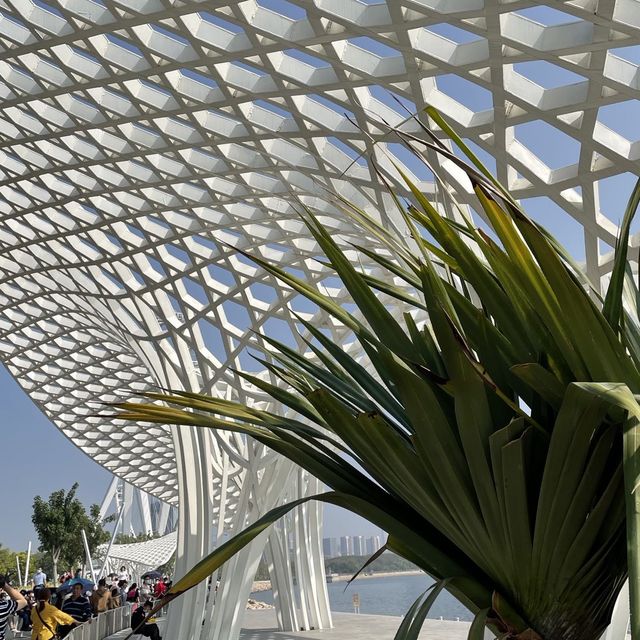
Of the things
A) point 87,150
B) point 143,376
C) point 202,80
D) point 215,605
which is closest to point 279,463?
point 215,605

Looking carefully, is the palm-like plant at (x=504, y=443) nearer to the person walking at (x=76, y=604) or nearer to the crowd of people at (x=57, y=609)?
the crowd of people at (x=57, y=609)

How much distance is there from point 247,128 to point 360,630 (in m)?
18.0

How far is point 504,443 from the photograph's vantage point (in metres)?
2.53

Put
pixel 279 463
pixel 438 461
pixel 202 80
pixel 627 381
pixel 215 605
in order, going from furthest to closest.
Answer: pixel 279 463 < pixel 215 605 < pixel 202 80 < pixel 438 461 < pixel 627 381

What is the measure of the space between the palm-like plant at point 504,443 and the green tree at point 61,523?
62.5m

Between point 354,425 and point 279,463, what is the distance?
23.2 m

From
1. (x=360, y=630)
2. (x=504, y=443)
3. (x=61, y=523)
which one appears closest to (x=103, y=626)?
(x=360, y=630)

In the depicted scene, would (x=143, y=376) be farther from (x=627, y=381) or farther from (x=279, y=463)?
(x=627, y=381)

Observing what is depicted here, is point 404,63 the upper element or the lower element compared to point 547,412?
upper

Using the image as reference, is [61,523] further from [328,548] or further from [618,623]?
[618,623]

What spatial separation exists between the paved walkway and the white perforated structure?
16.7 feet

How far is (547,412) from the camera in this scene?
2.73m

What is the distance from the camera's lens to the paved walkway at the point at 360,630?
23234 mm

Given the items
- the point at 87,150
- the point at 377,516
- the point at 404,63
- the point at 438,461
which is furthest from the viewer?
the point at 87,150
